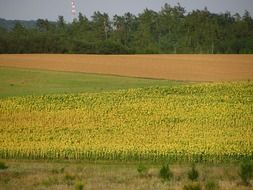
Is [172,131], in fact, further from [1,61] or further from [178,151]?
[1,61]

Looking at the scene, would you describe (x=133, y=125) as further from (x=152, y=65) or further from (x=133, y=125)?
(x=152, y=65)

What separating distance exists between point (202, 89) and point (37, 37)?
41579 mm

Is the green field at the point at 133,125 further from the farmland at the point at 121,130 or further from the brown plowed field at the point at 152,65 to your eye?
the brown plowed field at the point at 152,65

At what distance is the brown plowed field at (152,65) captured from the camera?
5075 centimetres

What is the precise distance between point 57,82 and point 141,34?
50.4 m

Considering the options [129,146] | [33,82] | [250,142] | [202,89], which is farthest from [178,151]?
Result: [33,82]

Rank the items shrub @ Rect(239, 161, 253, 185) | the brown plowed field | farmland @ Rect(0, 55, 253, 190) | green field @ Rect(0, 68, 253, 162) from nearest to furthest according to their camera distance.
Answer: shrub @ Rect(239, 161, 253, 185) < farmland @ Rect(0, 55, 253, 190) < green field @ Rect(0, 68, 253, 162) < the brown plowed field

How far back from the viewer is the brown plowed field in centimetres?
5075

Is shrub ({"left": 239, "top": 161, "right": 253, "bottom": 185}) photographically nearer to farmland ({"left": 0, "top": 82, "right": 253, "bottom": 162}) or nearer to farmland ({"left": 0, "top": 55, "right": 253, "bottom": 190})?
farmland ({"left": 0, "top": 55, "right": 253, "bottom": 190})

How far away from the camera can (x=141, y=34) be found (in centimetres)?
9669

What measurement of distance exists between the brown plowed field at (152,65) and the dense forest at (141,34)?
819 cm

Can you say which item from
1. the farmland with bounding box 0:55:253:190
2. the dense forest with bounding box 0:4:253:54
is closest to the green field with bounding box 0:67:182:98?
the farmland with bounding box 0:55:253:190

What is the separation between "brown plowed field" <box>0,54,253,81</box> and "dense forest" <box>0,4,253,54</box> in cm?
819

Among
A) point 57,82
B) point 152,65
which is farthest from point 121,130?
point 152,65
